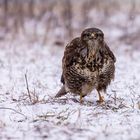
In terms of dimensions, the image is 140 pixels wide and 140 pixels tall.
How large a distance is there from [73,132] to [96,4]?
1290cm

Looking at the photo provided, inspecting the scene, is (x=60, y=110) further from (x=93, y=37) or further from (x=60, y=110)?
(x=93, y=37)

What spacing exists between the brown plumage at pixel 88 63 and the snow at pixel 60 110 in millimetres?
233

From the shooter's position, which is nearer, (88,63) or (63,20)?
(88,63)

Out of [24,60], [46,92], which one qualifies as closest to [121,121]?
[46,92]

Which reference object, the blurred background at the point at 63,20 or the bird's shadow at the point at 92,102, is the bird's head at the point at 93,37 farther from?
the blurred background at the point at 63,20

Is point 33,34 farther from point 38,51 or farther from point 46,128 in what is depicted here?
point 46,128

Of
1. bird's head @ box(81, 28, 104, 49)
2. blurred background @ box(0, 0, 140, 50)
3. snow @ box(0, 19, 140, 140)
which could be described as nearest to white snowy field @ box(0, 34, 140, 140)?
snow @ box(0, 19, 140, 140)

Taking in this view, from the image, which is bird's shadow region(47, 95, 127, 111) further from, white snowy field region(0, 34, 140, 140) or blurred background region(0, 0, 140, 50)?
blurred background region(0, 0, 140, 50)

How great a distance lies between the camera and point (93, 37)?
20.1 ft

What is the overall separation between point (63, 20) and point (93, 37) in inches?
370

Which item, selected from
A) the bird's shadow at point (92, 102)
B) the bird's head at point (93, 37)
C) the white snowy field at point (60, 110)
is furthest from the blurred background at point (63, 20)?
the bird's head at point (93, 37)

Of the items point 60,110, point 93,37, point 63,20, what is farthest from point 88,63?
point 63,20

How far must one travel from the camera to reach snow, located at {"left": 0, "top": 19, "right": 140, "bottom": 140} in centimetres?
486

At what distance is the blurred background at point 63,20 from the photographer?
14.4m
